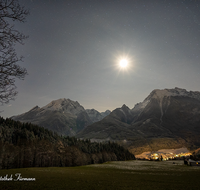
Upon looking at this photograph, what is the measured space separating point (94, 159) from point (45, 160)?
5320 centimetres

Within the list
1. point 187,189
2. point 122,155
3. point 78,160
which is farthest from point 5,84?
point 122,155

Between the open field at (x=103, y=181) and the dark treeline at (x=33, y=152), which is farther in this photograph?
the dark treeline at (x=33, y=152)

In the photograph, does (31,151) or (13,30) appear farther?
(31,151)

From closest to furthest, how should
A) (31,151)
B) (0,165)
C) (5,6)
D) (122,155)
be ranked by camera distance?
(5,6) < (0,165) < (31,151) < (122,155)

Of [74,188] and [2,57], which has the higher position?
[2,57]

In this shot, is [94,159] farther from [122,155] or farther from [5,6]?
[5,6]

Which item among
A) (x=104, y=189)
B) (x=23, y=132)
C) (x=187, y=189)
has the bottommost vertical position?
(x=187, y=189)

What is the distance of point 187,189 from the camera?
771 inches

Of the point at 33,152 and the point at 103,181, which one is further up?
the point at 103,181

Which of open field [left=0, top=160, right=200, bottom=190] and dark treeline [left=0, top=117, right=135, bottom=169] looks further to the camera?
dark treeline [left=0, top=117, right=135, bottom=169]

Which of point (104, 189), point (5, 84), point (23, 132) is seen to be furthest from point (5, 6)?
point (23, 132)

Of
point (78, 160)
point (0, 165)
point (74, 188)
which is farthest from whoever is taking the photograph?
point (78, 160)

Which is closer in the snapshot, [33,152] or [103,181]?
[103,181]

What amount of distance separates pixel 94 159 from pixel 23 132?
75.5 m
